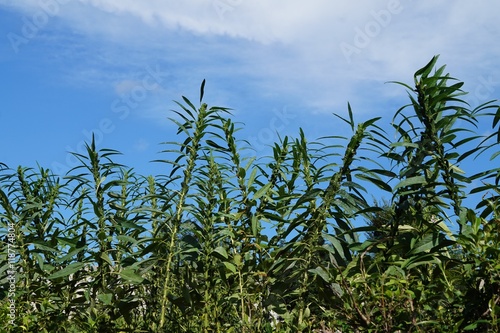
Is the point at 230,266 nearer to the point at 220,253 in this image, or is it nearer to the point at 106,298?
the point at 220,253

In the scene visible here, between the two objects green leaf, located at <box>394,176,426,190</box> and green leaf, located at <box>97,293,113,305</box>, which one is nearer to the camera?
green leaf, located at <box>394,176,426,190</box>

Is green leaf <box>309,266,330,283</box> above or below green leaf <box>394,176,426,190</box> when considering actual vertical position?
below

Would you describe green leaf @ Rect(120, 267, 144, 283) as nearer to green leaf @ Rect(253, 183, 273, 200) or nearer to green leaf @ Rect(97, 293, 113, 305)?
green leaf @ Rect(97, 293, 113, 305)

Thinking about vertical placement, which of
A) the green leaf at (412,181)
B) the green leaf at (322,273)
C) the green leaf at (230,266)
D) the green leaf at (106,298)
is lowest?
the green leaf at (322,273)

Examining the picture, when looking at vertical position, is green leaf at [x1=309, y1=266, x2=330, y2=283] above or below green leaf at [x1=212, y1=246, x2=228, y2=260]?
below

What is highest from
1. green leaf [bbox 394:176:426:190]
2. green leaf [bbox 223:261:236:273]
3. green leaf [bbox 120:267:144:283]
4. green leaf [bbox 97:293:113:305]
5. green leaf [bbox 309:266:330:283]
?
green leaf [bbox 394:176:426:190]

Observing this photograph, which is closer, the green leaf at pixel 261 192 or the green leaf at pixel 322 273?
the green leaf at pixel 322 273

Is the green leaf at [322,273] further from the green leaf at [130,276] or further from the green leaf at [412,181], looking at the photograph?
the green leaf at [130,276]

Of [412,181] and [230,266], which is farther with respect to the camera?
[230,266]

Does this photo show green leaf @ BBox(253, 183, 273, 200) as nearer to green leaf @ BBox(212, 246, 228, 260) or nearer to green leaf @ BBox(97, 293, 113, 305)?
green leaf @ BBox(212, 246, 228, 260)

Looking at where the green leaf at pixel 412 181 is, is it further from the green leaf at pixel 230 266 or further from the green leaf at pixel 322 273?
the green leaf at pixel 230 266

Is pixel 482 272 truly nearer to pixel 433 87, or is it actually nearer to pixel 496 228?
pixel 496 228

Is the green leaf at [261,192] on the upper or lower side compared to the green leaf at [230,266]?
upper

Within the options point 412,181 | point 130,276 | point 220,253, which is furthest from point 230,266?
point 412,181
